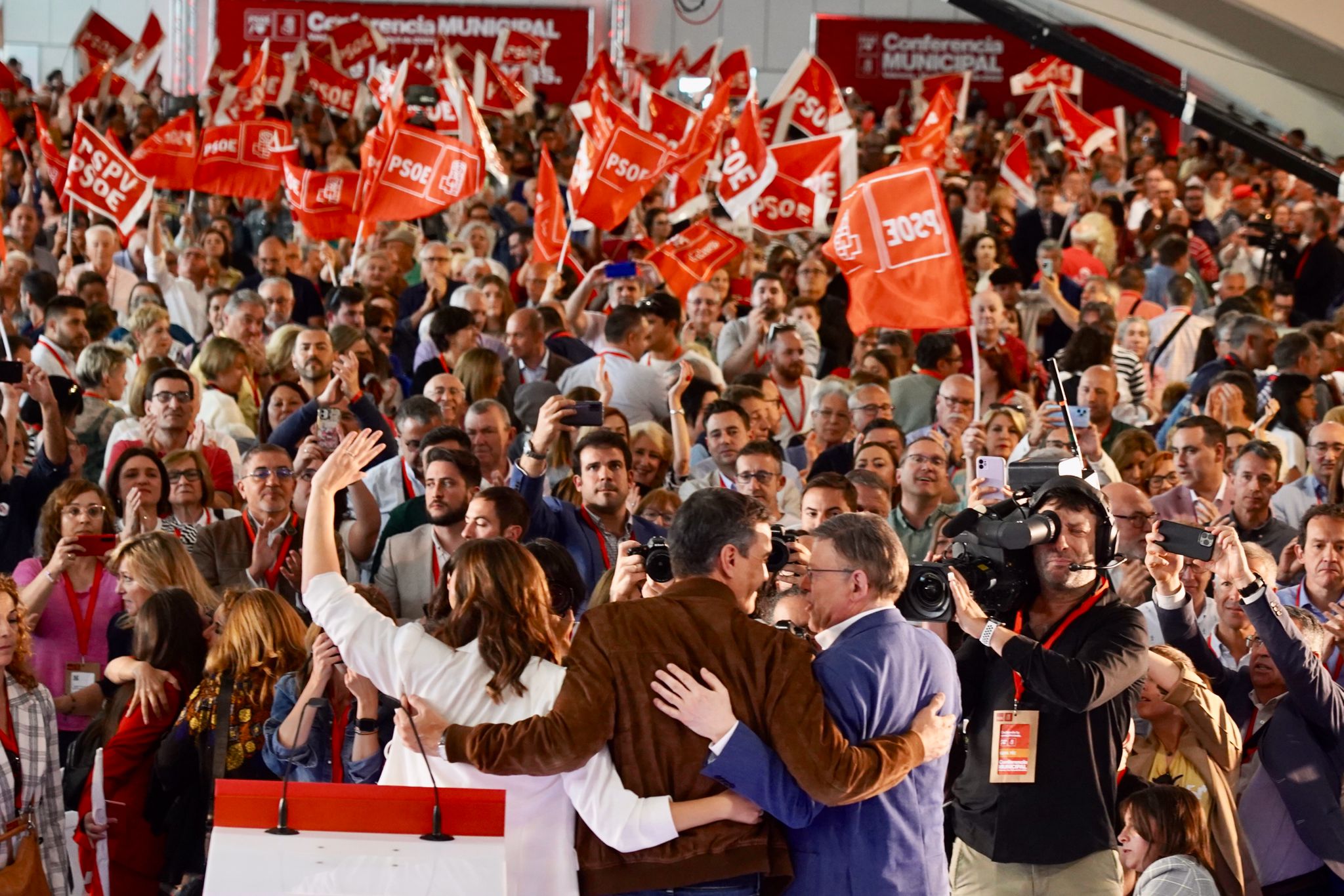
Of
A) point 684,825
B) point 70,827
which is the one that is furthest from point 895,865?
point 70,827

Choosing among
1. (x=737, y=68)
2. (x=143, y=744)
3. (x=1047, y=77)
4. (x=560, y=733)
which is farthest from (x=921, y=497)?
(x=1047, y=77)

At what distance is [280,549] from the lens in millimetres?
7047

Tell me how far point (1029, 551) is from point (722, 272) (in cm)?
795

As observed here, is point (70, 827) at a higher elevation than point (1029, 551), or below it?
below

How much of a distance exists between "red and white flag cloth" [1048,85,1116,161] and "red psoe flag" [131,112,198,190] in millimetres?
9036

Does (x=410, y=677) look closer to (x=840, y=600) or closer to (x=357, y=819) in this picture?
(x=357, y=819)

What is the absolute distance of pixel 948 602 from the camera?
14.9 feet

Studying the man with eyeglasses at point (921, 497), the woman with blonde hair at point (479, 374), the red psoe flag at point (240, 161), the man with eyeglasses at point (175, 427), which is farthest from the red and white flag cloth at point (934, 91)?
the man with eyeglasses at point (175, 427)

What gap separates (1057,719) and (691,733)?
1216 millimetres

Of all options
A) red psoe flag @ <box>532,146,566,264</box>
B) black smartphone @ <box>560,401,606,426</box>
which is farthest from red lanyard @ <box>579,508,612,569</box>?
red psoe flag @ <box>532,146,566,264</box>

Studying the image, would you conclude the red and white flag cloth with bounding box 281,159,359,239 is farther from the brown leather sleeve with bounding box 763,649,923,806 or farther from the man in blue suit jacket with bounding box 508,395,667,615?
the brown leather sleeve with bounding box 763,649,923,806

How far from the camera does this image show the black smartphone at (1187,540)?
4.95m

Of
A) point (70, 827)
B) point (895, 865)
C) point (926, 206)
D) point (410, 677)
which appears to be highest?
point (926, 206)

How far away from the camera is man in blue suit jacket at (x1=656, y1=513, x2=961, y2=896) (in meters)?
→ 3.91
